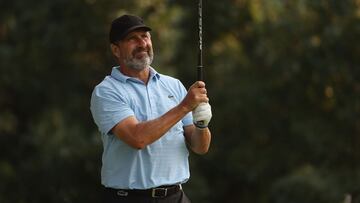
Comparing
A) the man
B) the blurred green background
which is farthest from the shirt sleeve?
the blurred green background

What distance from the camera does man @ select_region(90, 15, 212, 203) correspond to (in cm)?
448

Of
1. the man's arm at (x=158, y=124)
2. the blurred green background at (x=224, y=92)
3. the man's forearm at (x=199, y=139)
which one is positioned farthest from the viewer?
the blurred green background at (x=224, y=92)

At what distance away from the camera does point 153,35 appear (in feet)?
41.7

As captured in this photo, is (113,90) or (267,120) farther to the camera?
(267,120)

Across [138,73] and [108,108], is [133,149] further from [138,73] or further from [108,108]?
[138,73]

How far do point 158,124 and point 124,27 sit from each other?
1.87 ft

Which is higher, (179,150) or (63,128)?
(179,150)

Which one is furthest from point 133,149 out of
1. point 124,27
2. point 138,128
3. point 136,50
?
point 124,27

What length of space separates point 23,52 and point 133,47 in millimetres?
9891

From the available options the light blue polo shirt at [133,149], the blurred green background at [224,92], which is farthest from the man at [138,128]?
the blurred green background at [224,92]

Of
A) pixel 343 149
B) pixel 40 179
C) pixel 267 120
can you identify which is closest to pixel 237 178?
pixel 267 120

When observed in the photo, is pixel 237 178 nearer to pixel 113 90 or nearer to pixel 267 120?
pixel 267 120

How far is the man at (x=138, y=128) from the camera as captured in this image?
448 cm

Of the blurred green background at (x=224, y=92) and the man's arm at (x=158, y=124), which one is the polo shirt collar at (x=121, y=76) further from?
the blurred green background at (x=224, y=92)
